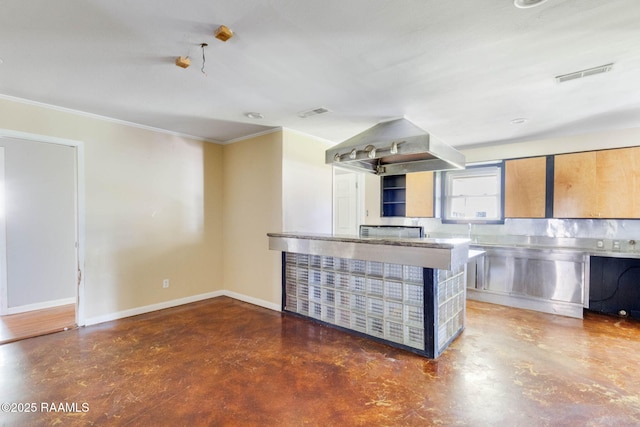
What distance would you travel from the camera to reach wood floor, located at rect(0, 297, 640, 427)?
1923 millimetres

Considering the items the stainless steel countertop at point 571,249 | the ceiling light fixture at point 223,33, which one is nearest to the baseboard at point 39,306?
the ceiling light fixture at point 223,33

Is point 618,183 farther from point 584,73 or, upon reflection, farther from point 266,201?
point 266,201

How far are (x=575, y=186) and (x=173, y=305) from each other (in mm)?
6067

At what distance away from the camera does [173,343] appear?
119 inches

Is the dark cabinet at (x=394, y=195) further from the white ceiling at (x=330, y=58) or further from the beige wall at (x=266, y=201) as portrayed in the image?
the white ceiling at (x=330, y=58)

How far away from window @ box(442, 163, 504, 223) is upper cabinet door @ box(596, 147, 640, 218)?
1.19m

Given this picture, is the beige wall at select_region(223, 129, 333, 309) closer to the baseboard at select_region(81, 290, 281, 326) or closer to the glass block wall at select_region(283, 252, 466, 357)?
the baseboard at select_region(81, 290, 281, 326)

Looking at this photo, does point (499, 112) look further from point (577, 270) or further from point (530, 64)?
point (577, 270)

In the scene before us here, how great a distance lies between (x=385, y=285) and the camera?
119 inches

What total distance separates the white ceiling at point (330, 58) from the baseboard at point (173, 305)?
2.54 m

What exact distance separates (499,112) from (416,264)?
7.06ft

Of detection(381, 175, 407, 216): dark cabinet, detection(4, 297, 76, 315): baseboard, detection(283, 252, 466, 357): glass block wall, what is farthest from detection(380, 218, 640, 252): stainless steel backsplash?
detection(4, 297, 76, 315): baseboard

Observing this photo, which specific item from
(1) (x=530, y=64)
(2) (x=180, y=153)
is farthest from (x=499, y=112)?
(2) (x=180, y=153)

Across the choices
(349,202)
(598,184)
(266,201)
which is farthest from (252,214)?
(598,184)
